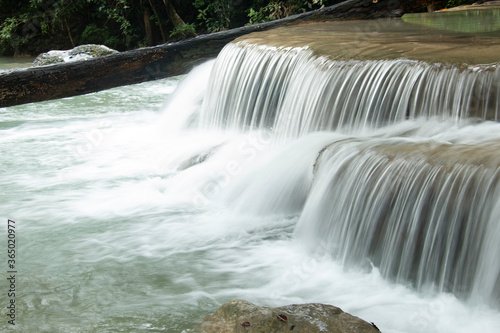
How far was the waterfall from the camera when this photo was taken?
2840mm

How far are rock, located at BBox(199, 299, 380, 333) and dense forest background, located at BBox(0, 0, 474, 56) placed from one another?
12027mm

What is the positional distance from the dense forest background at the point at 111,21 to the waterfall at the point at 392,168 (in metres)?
9.24

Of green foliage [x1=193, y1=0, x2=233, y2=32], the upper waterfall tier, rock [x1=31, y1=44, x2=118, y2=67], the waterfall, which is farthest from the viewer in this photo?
green foliage [x1=193, y1=0, x2=233, y2=32]

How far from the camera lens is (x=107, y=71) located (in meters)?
4.89

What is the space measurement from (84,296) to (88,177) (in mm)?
2411

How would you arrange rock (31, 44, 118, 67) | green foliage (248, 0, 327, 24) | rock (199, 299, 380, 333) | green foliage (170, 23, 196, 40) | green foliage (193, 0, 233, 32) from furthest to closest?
green foliage (170, 23, 196, 40), green foliage (193, 0, 233, 32), green foliage (248, 0, 327, 24), rock (31, 44, 118, 67), rock (199, 299, 380, 333)

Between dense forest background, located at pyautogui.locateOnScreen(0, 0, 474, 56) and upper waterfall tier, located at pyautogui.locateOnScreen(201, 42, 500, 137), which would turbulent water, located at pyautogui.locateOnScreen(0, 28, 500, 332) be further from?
dense forest background, located at pyautogui.locateOnScreen(0, 0, 474, 56)

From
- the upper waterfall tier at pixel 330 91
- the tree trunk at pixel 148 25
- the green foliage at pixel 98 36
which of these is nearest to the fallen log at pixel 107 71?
the upper waterfall tier at pixel 330 91

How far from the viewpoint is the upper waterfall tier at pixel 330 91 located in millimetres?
3885

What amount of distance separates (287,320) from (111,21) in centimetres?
1565

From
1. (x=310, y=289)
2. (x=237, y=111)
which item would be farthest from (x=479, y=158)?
(x=237, y=111)

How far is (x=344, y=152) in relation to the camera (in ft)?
11.9

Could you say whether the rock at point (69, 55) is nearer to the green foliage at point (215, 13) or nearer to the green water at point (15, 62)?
the green water at point (15, 62)

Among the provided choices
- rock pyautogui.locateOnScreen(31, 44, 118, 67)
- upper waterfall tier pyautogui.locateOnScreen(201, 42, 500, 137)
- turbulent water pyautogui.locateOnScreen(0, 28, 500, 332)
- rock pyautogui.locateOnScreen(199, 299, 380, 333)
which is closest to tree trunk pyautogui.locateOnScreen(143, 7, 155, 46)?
rock pyautogui.locateOnScreen(31, 44, 118, 67)
